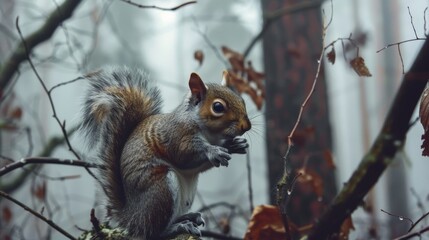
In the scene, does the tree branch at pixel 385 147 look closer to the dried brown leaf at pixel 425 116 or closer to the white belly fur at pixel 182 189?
the dried brown leaf at pixel 425 116

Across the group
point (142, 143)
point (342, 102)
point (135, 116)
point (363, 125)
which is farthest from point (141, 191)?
point (342, 102)

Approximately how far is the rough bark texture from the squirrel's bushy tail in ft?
3.79

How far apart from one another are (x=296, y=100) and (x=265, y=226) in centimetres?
141

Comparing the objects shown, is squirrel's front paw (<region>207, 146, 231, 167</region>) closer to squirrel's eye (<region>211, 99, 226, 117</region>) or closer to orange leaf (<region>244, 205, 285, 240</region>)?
squirrel's eye (<region>211, 99, 226, 117</region>)

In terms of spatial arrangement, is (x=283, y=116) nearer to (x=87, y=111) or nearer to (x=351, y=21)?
(x=87, y=111)

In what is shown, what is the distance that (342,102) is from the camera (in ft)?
24.8

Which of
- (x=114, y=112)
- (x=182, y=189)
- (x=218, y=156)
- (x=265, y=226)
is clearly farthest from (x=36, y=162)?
(x=265, y=226)

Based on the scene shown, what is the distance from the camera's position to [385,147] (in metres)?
0.70

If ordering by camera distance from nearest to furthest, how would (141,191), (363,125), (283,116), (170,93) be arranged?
(141,191) < (283,116) < (363,125) < (170,93)

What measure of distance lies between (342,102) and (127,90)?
248 inches

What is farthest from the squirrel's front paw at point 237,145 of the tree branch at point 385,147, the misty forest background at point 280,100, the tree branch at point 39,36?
the tree branch at point 39,36

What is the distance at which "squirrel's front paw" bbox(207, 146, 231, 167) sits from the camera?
129cm

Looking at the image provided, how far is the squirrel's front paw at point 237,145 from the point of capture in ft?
4.43

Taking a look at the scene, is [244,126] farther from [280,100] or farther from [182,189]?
[280,100]
